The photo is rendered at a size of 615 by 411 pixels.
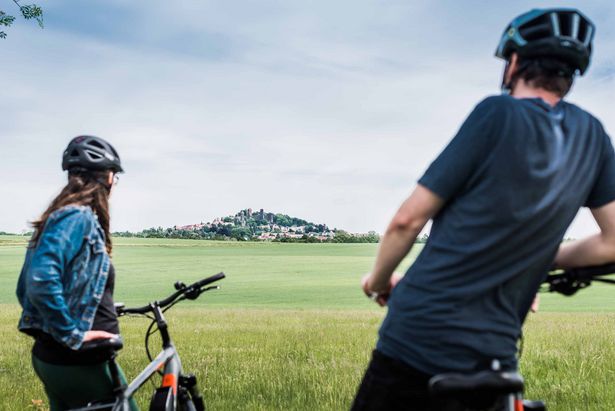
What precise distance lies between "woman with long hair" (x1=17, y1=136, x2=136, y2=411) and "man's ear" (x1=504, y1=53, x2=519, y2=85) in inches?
92.5

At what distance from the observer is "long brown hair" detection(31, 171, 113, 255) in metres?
3.85

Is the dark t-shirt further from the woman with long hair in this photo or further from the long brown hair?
the long brown hair

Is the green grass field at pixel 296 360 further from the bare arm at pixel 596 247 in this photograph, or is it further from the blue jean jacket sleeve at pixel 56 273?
the bare arm at pixel 596 247

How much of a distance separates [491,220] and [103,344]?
2.42 meters

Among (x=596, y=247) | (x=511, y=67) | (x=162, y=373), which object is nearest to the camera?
(x=511, y=67)

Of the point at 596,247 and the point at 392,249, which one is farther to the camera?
the point at 596,247

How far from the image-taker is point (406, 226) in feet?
7.20

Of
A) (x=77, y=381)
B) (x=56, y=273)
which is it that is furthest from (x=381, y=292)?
(x=77, y=381)

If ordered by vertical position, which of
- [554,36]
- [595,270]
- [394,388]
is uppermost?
[554,36]

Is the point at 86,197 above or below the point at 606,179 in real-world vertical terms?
below

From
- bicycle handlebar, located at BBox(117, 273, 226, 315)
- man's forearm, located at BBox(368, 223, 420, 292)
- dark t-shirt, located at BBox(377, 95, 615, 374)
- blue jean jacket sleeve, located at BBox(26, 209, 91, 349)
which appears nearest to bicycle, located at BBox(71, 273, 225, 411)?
bicycle handlebar, located at BBox(117, 273, 226, 315)

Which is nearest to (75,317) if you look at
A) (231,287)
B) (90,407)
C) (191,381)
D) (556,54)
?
(90,407)

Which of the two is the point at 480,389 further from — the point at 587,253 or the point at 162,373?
the point at 162,373

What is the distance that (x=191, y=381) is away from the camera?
4688 millimetres
